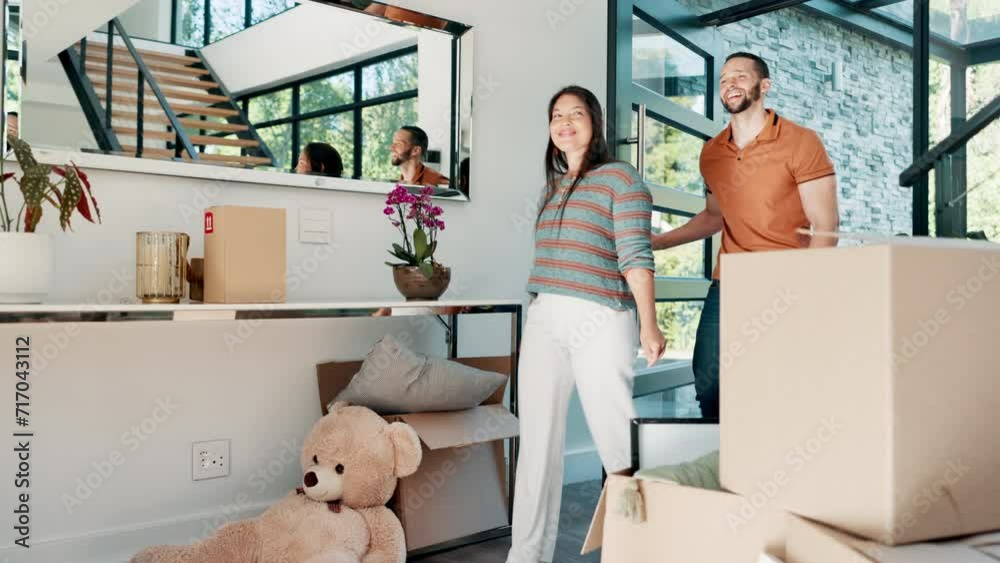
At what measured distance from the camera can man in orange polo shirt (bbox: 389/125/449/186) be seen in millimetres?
2516

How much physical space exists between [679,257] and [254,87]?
2130 mm

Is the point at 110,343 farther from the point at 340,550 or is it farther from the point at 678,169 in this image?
the point at 678,169

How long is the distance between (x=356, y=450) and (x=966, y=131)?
2.49 meters

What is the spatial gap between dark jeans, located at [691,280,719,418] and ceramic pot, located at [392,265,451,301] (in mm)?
746

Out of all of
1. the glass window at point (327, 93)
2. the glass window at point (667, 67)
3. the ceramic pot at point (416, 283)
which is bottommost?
the ceramic pot at point (416, 283)

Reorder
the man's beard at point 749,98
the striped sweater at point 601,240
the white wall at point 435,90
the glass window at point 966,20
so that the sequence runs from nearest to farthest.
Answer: the striped sweater at point 601,240 < the man's beard at point 749,98 < the white wall at point 435,90 < the glass window at point 966,20

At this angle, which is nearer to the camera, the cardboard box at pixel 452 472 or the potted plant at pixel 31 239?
the potted plant at pixel 31 239

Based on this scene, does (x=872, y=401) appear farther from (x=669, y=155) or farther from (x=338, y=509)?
(x=669, y=155)

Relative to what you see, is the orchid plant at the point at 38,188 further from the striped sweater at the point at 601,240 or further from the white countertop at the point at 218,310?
the striped sweater at the point at 601,240

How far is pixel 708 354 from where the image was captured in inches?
80.4

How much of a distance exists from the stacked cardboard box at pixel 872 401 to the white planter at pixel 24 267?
1497 millimetres

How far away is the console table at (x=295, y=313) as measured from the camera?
1635 millimetres

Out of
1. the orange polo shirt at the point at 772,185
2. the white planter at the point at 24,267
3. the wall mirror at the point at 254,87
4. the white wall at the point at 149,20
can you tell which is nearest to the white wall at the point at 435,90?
the wall mirror at the point at 254,87

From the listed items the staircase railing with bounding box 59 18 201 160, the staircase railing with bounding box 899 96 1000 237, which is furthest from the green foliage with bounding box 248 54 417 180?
the staircase railing with bounding box 899 96 1000 237
